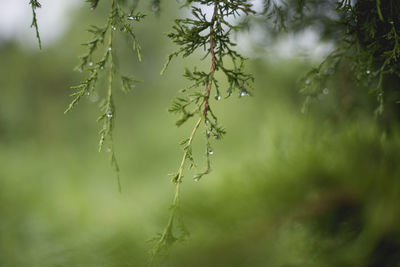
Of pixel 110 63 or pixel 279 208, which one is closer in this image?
pixel 110 63

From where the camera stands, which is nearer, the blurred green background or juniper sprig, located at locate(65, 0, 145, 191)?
juniper sprig, located at locate(65, 0, 145, 191)

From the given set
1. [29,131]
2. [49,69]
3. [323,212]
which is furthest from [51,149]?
[323,212]

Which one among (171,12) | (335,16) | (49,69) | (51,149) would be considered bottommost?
(335,16)

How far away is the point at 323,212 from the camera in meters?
0.84

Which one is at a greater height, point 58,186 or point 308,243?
point 58,186

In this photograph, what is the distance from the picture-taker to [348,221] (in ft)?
2.62

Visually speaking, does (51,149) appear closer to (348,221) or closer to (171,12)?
(171,12)

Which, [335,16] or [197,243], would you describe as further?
[335,16]

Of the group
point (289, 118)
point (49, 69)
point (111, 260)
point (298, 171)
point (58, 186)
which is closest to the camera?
point (111, 260)

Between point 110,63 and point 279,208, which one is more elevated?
point 110,63

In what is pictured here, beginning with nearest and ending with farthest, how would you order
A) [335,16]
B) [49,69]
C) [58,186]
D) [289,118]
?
[335,16] < [289,118] < [58,186] < [49,69]

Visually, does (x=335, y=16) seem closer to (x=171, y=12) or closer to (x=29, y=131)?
(x=29, y=131)

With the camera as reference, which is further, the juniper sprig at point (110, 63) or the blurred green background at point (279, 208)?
the blurred green background at point (279, 208)

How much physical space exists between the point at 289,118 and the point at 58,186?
10.3 ft
